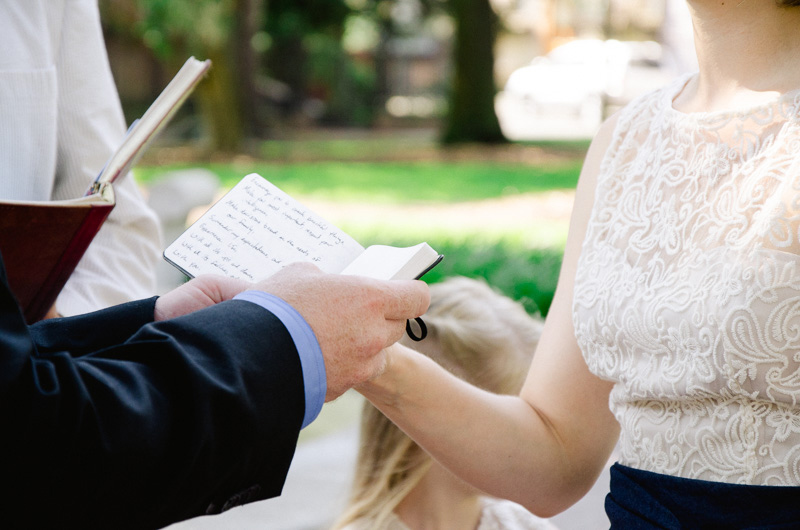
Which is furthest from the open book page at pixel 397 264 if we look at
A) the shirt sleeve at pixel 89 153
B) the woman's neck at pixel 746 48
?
the shirt sleeve at pixel 89 153

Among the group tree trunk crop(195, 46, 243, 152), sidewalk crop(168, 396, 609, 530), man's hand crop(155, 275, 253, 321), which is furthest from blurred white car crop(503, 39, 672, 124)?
man's hand crop(155, 275, 253, 321)

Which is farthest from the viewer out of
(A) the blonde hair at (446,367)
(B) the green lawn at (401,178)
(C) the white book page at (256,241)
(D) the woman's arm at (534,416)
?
(B) the green lawn at (401,178)

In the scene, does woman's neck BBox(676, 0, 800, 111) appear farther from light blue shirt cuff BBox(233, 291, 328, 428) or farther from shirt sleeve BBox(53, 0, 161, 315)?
shirt sleeve BBox(53, 0, 161, 315)

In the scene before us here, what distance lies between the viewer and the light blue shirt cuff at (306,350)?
4.53 feet

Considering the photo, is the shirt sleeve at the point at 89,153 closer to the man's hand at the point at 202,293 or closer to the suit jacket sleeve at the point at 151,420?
the man's hand at the point at 202,293

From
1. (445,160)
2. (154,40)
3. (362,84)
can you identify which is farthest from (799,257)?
(362,84)

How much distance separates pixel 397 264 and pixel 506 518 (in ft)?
4.60

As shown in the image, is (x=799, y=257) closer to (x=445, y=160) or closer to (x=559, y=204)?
(x=559, y=204)

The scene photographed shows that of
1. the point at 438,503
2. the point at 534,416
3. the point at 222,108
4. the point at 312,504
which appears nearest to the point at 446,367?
the point at 438,503

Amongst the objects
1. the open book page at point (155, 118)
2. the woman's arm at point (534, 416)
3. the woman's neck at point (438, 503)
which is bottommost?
the woman's neck at point (438, 503)

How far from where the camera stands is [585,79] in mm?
29719

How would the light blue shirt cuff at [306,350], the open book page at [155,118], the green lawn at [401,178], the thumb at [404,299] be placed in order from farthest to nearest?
1. the green lawn at [401,178]
2. the open book page at [155,118]
3. the thumb at [404,299]
4. the light blue shirt cuff at [306,350]

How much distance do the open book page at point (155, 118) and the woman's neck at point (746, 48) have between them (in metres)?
1.03

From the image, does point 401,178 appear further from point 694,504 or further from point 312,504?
point 694,504
